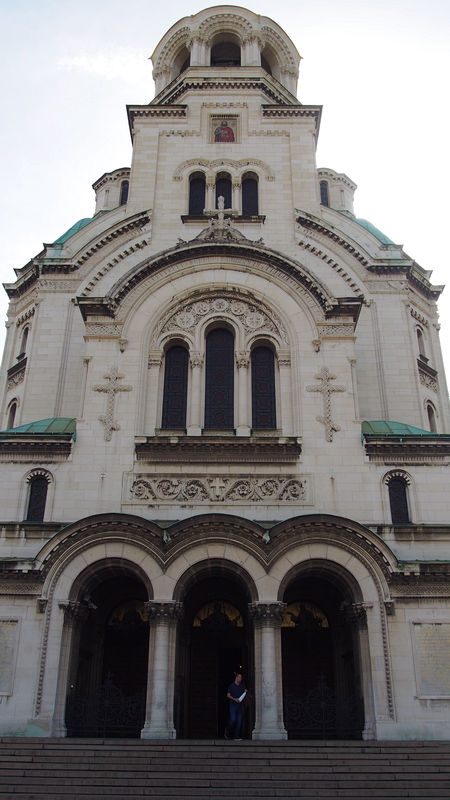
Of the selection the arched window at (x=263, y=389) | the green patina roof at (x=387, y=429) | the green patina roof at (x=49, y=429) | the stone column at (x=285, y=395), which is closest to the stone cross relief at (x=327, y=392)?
the stone column at (x=285, y=395)

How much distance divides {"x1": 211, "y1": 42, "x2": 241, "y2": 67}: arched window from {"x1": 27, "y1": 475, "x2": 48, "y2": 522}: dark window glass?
2564cm

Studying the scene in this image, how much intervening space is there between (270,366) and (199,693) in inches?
433

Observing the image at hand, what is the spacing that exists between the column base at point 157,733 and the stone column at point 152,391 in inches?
351

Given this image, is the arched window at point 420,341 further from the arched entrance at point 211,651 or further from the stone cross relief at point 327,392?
the arched entrance at point 211,651

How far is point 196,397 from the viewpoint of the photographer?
982 inches

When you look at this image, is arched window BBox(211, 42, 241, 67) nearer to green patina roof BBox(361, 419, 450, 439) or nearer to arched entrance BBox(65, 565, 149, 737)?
green patina roof BBox(361, 419, 450, 439)

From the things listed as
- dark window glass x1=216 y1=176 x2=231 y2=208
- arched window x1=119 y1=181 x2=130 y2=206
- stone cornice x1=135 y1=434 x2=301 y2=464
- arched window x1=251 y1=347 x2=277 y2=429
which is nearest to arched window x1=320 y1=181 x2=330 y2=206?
dark window glass x1=216 y1=176 x2=231 y2=208

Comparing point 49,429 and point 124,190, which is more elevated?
point 124,190

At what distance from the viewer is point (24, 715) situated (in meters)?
19.6

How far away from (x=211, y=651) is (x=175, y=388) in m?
8.74

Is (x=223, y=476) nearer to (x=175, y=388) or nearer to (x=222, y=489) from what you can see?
(x=222, y=489)

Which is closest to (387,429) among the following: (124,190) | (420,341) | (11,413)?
(420,341)

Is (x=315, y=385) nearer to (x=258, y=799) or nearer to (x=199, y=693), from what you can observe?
(x=199, y=693)

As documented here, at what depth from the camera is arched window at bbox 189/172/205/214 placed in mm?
30766
